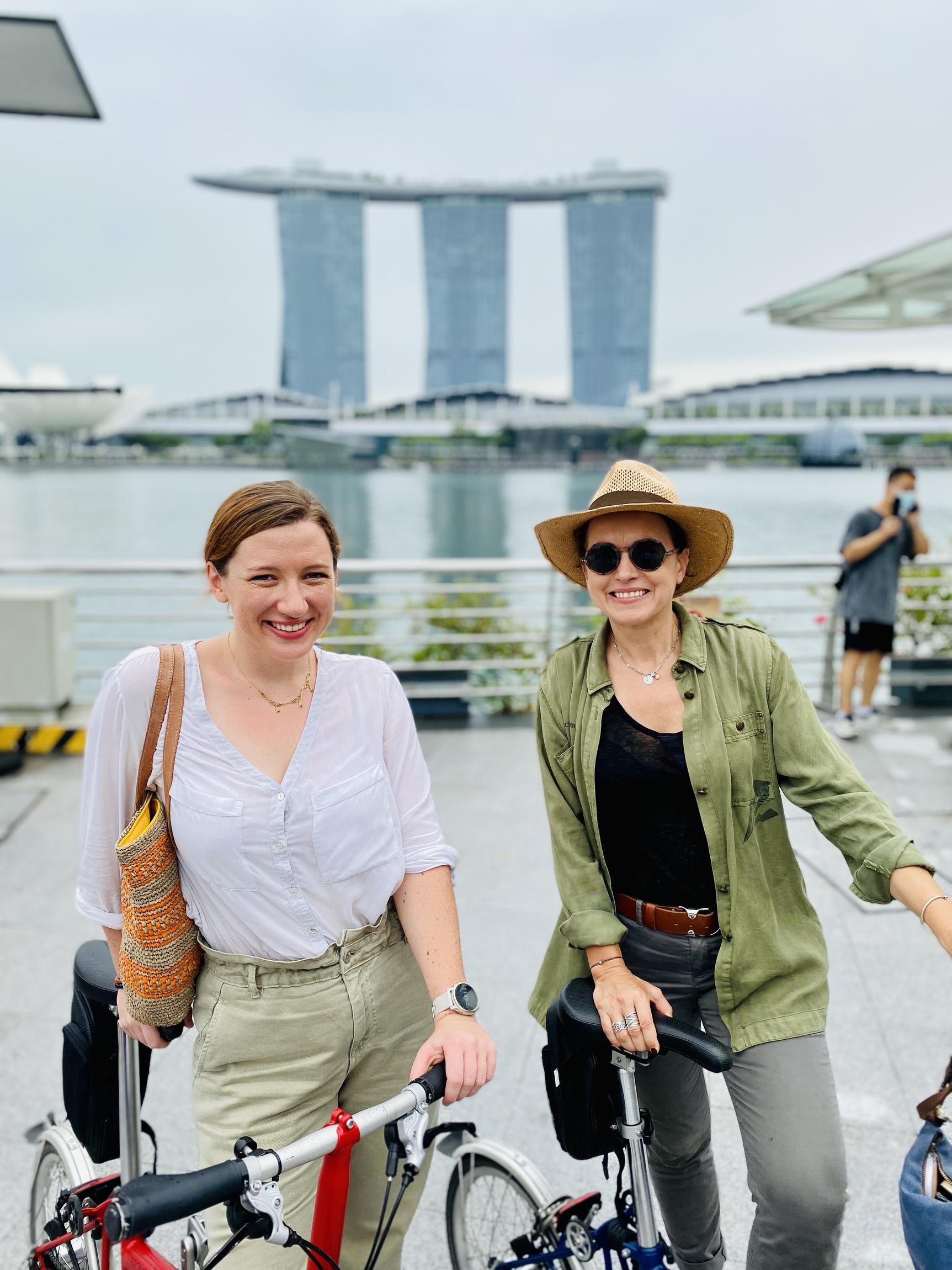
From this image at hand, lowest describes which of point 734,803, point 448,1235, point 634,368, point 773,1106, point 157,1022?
point 448,1235

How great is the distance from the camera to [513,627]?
8539 mm

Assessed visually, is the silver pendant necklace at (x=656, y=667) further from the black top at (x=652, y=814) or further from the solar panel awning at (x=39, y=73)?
the solar panel awning at (x=39, y=73)

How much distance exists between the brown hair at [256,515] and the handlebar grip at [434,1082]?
2.40 ft

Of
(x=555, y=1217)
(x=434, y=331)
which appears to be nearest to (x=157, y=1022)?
(x=555, y=1217)

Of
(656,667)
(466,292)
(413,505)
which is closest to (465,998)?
(656,667)

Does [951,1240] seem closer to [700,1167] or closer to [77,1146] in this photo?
[700,1167]

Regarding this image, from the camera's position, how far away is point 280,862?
1.44m

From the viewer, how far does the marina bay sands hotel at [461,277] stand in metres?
75.1

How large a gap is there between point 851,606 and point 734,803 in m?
4.87

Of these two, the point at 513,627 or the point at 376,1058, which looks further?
the point at 513,627

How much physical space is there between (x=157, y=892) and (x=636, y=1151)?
0.78 meters

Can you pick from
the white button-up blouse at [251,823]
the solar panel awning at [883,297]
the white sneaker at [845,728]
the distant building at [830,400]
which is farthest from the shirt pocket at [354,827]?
the distant building at [830,400]

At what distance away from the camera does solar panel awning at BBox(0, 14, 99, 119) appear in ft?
12.8

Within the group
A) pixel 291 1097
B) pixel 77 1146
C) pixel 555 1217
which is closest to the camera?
pixel 291 1097
